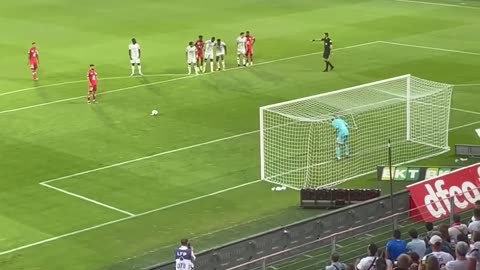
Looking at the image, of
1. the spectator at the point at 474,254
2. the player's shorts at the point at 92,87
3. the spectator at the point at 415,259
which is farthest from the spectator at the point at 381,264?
the player's shorts at the point at 92,87

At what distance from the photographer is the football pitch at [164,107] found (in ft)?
95.5

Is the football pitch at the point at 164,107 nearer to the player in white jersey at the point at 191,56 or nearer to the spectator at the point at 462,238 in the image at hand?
the player in white jersey at the point at 191,56

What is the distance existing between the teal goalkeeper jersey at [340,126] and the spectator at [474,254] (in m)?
14.8

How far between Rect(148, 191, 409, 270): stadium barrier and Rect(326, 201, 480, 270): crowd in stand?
7.95 feet

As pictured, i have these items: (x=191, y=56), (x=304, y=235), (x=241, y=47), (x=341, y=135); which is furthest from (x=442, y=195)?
(x=241, y=47)

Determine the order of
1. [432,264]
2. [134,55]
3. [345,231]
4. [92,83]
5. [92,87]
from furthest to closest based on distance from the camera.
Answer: [134,55] → [92,87] → [92,83] → [345,231] → [432,264]

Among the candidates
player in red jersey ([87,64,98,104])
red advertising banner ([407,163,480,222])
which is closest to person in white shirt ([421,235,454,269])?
red advertising banner ([407,163,480,222])

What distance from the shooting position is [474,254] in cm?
1828

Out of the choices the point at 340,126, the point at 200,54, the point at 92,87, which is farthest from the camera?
the point at 200,54

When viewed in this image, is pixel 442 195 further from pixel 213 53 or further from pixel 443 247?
pixel 213 53

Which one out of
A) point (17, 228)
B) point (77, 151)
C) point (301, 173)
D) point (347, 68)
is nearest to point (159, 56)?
point (347, 68)

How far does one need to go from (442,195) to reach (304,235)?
4.20 m

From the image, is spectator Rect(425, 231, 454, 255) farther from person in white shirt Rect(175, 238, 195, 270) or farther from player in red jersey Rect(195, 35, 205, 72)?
player in red jersey Rect(195, 35, 205, 72)

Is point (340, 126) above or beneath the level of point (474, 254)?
beneath
